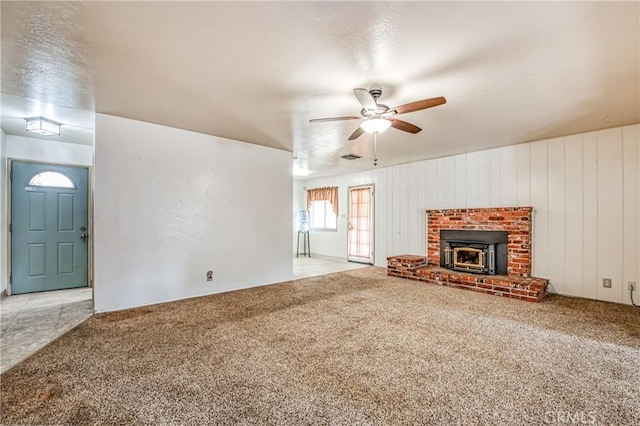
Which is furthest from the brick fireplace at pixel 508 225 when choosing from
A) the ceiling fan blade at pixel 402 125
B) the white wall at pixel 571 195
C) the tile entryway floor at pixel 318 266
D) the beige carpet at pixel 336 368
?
the ceiling fan blade at pixel 402 125

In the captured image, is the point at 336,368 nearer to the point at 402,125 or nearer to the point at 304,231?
the point at 402,125

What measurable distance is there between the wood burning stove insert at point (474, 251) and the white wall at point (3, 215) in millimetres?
7012

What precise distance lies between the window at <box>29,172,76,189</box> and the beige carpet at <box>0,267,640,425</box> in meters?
2.84

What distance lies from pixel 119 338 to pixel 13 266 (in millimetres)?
3262

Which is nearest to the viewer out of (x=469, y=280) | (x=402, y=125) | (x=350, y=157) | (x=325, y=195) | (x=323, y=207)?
(x=402, y=125)

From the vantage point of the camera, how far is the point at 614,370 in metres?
2.20

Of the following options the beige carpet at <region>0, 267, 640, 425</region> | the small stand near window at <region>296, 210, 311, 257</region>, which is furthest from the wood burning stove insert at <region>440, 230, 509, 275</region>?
the small stand near window at <region>296, 210, 311, 257</region>

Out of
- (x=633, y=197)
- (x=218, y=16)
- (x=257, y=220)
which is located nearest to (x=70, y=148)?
(x=257, y=220)

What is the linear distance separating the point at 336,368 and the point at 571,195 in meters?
4.38

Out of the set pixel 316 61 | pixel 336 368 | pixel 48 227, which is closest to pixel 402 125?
pixel 316 61

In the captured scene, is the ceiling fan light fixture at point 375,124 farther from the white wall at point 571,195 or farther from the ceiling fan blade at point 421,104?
the white wall at point 571,195

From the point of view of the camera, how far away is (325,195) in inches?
337

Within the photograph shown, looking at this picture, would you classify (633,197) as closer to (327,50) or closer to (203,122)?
(327,50)

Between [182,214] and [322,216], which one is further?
[322,216]
